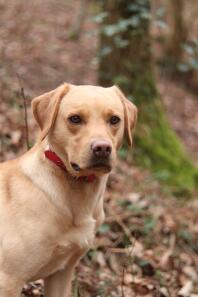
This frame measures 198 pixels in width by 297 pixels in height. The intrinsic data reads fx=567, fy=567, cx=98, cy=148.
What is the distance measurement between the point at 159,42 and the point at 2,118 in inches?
434

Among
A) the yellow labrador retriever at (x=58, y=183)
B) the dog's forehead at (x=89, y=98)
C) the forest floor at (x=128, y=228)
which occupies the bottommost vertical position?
the forest floor at (x=128, y=228)

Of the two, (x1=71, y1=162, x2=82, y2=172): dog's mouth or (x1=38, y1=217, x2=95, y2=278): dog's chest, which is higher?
(x1=71, y1=162, x2=82, y2=172): dog's mouth

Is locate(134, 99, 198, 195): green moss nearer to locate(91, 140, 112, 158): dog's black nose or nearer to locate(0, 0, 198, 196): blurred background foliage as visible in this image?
locate(0, 0, 198, 196): blurred background foliage

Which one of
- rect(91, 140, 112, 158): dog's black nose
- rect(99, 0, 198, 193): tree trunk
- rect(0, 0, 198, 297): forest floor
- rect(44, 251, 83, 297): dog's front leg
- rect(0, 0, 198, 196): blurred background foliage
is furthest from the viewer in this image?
rect(99, 0, 198, 193): tree trunk

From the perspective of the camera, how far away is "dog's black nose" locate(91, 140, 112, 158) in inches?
139

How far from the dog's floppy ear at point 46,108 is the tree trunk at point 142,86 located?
433 centimetres

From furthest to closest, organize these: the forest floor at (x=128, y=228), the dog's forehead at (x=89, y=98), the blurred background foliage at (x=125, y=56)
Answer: the blurred background foliage at (x=125, y=56) → the forest floor at (x=128, y=228) → the dog's forehead at (x=89, y=98)

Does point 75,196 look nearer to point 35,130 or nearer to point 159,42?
point 35,130

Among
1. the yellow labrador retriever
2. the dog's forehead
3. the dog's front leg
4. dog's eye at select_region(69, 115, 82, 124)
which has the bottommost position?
the dog's front leg

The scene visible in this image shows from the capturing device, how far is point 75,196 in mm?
3895

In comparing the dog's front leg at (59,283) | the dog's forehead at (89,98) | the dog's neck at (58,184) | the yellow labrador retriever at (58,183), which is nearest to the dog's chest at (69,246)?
the yellow labrador retriever at (58,183)

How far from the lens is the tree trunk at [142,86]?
822cm

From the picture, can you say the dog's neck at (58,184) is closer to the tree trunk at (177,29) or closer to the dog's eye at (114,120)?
the dog's eye at (114,120)

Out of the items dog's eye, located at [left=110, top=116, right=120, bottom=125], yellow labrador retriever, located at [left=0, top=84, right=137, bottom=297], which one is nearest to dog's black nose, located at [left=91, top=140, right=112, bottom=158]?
Answer: yellow labrador retriever, located at [left=0, top=84, right=137, bottom=297]
